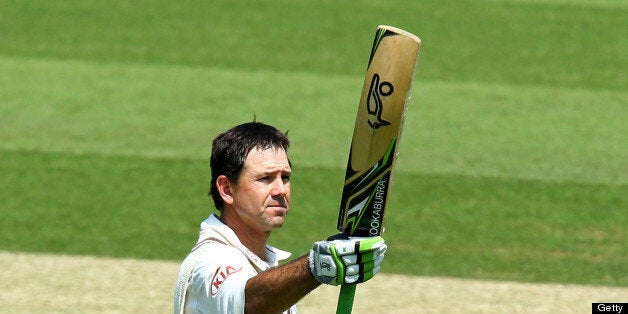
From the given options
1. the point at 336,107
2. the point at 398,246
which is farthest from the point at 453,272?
the point at 336,107

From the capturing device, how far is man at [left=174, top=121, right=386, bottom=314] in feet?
12.3

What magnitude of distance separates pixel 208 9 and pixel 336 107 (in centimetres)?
346

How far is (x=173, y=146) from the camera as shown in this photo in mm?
10617

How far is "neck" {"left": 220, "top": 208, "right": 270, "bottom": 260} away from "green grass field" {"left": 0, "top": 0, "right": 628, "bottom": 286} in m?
3.98

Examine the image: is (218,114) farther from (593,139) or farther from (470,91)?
(593,139)

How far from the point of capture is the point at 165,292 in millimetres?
7602

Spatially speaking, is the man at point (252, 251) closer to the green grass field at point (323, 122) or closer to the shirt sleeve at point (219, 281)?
the shirt sleeve at point (219, 281)

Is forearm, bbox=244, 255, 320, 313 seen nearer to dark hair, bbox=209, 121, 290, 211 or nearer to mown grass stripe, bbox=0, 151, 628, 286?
dark hair, bbox=209, 121, 290, 211
